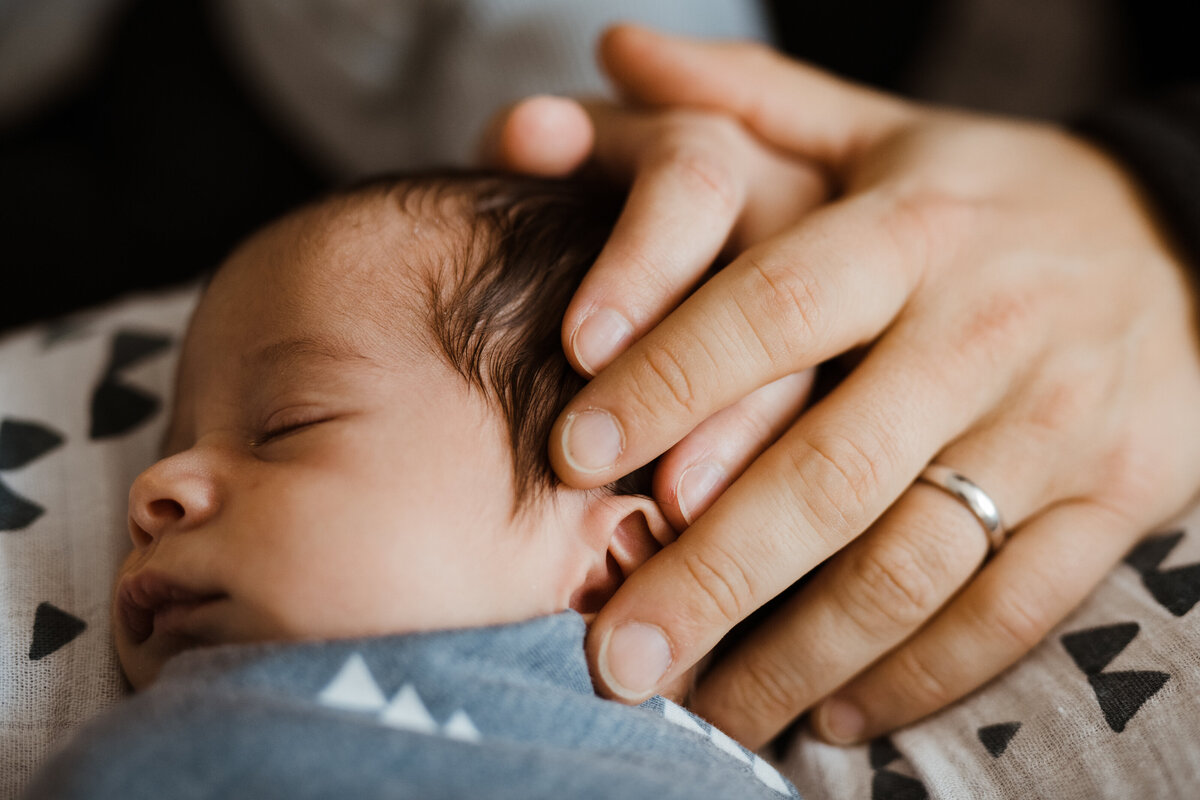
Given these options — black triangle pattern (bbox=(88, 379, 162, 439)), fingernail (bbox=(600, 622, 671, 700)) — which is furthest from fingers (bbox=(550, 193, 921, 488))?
black triangle pattern (bbox=(88, 379, 162, 439))

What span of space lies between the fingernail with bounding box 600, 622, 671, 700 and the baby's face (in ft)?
0.18

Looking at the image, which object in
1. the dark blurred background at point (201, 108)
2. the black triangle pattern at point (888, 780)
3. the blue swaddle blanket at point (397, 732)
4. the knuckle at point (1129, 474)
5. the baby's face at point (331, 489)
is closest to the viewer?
the blue swaddle blanket at point (397, 732)

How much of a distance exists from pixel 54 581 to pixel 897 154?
97 centimetres

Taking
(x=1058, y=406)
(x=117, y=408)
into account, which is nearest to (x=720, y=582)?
(x=1058, y=406)

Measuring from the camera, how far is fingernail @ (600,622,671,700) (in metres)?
0.66

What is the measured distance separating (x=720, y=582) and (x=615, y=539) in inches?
3.9

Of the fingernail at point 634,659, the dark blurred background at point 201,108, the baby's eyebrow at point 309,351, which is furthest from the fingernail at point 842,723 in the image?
the dark blurred background at point 201,108

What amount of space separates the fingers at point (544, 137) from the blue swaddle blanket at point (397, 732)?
56cm

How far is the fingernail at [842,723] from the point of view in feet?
2.63

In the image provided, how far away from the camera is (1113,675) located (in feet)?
2.29

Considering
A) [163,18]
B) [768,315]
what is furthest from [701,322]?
[163,18]

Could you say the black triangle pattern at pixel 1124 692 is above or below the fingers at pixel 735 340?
below

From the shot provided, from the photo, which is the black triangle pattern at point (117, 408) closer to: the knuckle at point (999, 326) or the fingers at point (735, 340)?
the fingers at point (735, 340)

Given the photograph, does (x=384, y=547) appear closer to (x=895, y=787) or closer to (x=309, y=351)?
(x=309, y=351)
